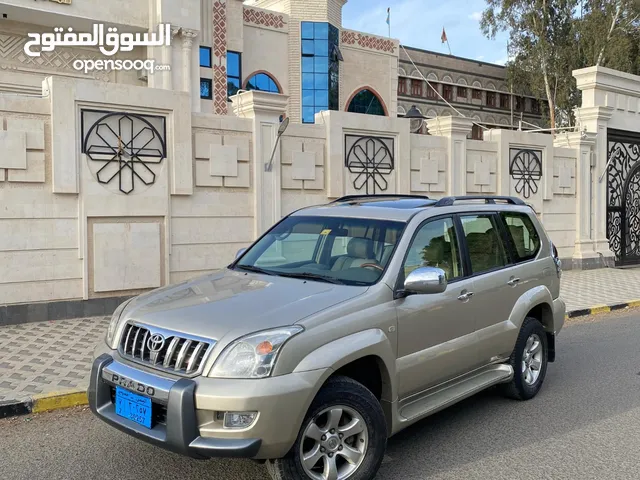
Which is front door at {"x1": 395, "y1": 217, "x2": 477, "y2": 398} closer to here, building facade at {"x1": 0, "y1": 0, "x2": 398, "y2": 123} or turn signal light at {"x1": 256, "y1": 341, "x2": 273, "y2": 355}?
turn signal light at {"x1": 256, "y1": 341, "x2": 273, "y2": 355}

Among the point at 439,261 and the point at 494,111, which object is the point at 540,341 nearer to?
the point at 439,261

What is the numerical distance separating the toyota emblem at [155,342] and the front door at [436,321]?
59.5 inches

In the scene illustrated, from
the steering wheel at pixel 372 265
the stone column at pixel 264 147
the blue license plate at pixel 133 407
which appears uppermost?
the stone column at pixel 264 147

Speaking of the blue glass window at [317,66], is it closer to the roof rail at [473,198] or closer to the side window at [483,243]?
the roof rail at [473,198]

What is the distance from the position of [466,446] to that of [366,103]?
26.0m

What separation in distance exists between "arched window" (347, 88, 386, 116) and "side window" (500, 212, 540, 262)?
23.1 metres

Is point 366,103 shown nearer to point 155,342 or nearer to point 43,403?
point 43,403

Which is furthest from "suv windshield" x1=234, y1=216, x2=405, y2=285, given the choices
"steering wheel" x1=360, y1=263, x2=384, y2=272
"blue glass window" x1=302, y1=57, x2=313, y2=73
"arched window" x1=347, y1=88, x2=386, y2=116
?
"arched window" x1=347, y1=88, x2=386, y2=116

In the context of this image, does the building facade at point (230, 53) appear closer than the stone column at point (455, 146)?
No

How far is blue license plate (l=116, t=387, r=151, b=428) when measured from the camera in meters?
3.28

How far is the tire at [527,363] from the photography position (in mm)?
5254

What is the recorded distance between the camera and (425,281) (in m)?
3.87

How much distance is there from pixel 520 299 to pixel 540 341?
65 cm

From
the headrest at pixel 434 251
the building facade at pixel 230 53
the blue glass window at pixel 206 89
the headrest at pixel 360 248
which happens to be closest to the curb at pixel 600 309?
the headrest at pixel 434 251
